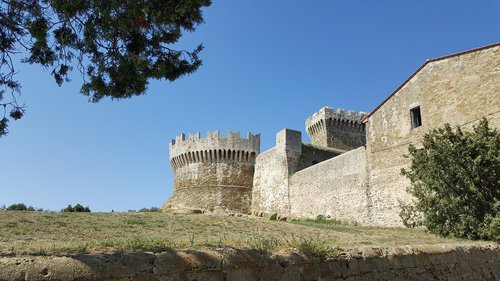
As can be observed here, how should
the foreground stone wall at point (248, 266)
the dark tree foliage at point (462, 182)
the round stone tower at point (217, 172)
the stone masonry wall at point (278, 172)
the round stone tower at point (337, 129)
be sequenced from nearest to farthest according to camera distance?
1. the foreground stone wall at point (248, 266)
2. the dark tree foliage at point (462, 182)
3. the stone masonry wall at point (278, 172)
4. the round stone tower at point (217, 172)
5. the round stone tower at point (337, 129)

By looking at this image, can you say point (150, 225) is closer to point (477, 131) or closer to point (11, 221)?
point (11, 221)

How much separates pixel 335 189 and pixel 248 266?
18354 millimetres

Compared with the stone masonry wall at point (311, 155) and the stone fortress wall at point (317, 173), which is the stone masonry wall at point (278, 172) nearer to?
the stone fortress wall at point (317, 173)

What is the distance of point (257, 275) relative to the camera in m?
5.20

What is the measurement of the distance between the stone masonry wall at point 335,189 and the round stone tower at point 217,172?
7882mm

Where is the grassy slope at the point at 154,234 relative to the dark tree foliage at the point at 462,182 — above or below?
below

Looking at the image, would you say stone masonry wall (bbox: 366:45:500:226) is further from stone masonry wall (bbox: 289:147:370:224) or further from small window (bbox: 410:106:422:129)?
stone masonry wall (bbox: 289:147:370:224)

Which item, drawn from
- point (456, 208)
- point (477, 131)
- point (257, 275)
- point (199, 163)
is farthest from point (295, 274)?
point (199, 163)

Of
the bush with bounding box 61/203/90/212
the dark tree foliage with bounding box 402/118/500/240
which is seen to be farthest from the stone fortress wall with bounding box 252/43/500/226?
the bush with bounding box 61/203/90/212

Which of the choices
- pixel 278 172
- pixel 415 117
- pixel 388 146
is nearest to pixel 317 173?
pixel 278 172

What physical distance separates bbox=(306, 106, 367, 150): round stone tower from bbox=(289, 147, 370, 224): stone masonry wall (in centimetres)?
1108

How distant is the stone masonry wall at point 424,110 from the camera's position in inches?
623

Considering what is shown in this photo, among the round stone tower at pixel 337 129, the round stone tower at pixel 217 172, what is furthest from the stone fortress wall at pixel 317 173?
the round stone tower at pixel 217 172

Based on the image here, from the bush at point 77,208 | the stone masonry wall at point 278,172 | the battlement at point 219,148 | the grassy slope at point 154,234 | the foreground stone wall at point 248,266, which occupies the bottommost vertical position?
the foreground stone wall at point 248,266
